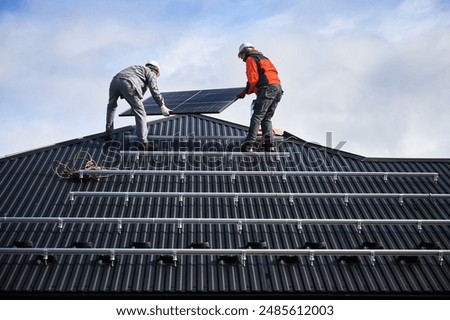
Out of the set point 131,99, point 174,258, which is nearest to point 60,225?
point 174,258

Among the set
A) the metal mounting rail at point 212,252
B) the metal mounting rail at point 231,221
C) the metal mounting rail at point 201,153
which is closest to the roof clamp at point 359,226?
the metal mounting rail at point 231,221

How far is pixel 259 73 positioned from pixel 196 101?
3528 millimetres

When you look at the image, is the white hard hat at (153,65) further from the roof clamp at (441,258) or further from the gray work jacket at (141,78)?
the roof clamp at (441,258)

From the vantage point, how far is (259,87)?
13.7m

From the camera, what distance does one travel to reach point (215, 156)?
13492 millimetres

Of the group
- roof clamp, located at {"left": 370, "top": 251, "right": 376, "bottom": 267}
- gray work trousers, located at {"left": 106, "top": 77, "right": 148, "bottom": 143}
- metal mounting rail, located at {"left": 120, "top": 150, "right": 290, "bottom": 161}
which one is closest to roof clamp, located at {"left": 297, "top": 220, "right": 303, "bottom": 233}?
roof clamp, located at {"left": 370, "top": 251, "right": 376, "bottom": 267}

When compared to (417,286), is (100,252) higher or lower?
higher

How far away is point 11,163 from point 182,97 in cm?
628

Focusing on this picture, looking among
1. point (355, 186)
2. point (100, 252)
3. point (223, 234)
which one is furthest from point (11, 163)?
point (355, 186)

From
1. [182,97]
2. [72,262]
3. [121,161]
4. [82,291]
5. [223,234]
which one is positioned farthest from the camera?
[182,97]

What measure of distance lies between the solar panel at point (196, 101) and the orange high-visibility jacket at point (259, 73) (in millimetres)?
1423

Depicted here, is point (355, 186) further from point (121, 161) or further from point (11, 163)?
point (11, 163)

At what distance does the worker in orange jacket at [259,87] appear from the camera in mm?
13560

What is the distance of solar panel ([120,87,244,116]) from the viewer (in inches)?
600
